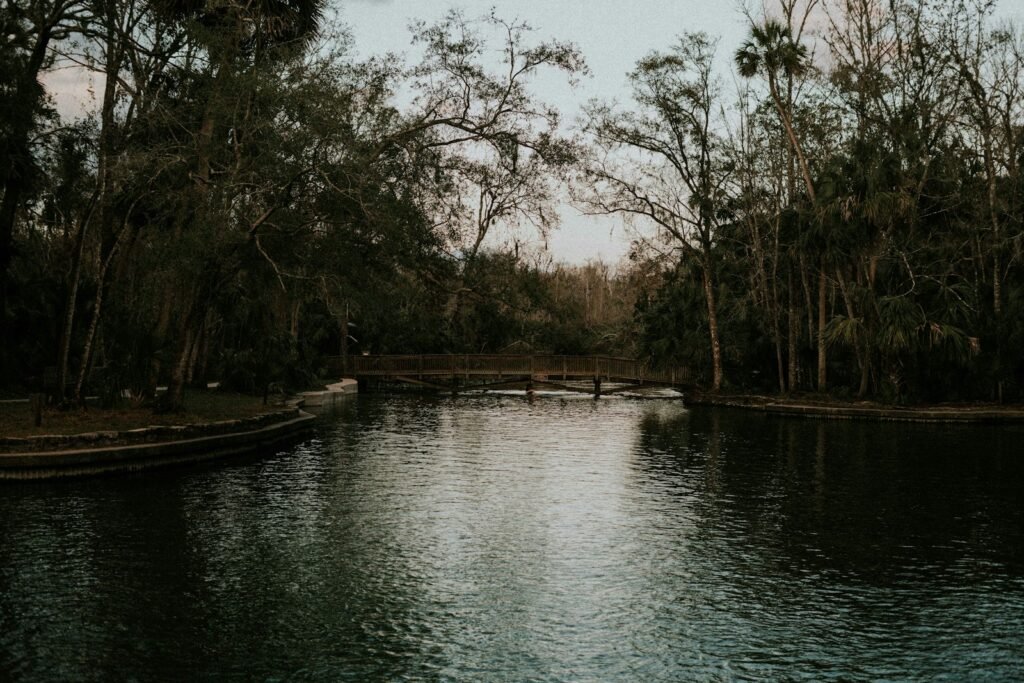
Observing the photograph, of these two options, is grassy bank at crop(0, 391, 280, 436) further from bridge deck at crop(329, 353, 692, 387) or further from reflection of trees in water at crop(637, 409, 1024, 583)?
bridge deck at crop(329, 353, 692, 387)

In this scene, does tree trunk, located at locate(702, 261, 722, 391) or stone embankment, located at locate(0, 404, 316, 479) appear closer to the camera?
stone embankment, located at locate(0, 404, 316, 479)

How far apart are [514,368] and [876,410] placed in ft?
74.8

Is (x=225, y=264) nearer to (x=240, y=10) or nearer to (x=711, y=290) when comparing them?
(x=240, y=10)

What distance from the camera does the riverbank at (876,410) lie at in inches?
1205

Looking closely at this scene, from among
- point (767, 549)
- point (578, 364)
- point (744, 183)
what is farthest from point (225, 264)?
point (578, 364)

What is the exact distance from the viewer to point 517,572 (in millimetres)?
10086

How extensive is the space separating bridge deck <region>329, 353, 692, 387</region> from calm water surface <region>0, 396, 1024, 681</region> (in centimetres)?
2961

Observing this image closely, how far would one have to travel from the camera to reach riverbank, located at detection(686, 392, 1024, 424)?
30.6m

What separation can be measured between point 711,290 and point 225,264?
86.0 feet

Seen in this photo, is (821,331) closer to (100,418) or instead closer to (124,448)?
(100,418)

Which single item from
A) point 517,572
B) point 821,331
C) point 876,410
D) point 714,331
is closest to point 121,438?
point 517,572

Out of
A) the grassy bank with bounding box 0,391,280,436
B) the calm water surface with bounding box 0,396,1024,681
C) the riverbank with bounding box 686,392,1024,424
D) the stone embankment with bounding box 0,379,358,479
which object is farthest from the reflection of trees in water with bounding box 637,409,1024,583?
the grassy bank with bounding box 0,391,280,436

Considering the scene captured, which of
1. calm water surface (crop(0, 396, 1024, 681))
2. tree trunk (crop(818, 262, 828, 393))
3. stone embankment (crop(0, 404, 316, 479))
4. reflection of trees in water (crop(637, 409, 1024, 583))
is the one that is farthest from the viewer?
tree trunk (crop(818, 262, 828, 393))

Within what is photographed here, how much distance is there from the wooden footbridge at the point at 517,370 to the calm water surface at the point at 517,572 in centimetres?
2956
